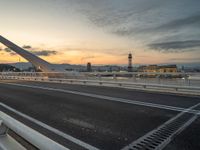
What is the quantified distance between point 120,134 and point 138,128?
2.41 feet

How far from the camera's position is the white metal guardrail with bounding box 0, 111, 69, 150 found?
3091 millimetres

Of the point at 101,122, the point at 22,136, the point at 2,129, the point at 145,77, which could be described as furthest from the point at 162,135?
the point at 145,77

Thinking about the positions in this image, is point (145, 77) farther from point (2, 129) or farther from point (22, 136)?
point (22, 136)

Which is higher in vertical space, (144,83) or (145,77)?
(145,77)

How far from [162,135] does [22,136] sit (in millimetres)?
3311

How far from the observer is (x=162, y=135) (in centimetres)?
571

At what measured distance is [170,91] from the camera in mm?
15141

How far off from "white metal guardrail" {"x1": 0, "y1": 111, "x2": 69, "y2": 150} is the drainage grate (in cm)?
204

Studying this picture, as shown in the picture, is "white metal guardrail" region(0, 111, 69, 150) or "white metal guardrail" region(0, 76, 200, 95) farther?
"white metal guardrail" region(0, 76, 200, 95)

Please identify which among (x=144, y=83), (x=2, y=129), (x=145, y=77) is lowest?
(x=2, y=129)

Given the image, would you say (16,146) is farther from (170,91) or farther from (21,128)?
(170,91)

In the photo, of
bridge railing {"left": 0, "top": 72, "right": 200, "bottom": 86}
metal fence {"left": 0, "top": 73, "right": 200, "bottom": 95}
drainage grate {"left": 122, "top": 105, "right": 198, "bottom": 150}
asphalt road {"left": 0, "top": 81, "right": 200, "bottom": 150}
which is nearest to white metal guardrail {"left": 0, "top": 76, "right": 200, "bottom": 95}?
metal fence {"left": 0, "top": 73, "right": 200, "bottom": 95}

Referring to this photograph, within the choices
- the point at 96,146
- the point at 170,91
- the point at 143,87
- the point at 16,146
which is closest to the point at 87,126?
the point at 96,146

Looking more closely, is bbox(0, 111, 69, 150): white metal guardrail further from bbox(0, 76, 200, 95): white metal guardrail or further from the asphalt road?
bbox(0, 76, 200, 95): white metal guardrail
